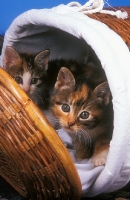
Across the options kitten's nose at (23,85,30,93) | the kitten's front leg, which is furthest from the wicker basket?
kitten's nose at (23,85,30,93)

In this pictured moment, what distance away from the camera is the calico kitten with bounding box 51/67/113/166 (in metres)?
1.55

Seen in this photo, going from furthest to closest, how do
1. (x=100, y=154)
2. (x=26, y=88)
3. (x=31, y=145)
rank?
(x=26, y=88) → (x=100, y=154) → (x=31, y=145)

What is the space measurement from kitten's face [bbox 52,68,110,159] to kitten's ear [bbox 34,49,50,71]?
188mm

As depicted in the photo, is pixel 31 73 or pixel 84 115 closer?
pixel 84 115

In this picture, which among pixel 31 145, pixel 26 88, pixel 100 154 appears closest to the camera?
pixel 31 145

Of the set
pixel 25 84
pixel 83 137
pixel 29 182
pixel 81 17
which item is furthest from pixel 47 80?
pixel 29 182

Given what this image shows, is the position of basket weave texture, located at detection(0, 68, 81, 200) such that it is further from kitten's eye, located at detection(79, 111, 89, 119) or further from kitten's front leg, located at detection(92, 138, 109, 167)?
kitten's eye, located at detection(79, 111, 89, 119)

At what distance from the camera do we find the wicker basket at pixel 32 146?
116 cm

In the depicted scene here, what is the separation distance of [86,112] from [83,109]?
19mm

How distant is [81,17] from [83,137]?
1.84 feet

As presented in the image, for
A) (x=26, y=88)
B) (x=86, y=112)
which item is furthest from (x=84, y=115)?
(x=26, y=88)

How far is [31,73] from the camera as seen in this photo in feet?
6.02

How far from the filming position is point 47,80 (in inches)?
73.0

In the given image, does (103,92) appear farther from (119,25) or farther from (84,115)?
(119,25)
